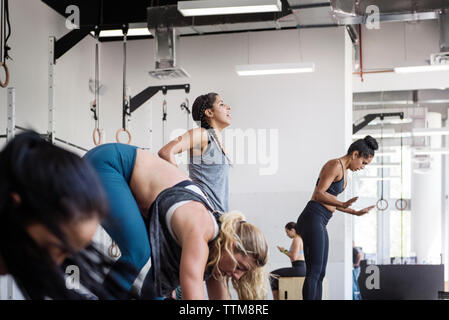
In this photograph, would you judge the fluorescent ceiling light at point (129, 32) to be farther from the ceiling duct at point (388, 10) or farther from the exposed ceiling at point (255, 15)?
the ceiling duct at point (388, 10)

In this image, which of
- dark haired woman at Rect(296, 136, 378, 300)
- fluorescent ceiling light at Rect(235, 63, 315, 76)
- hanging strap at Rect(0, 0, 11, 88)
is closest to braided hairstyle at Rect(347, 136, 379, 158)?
dark haired woman at Rect(296, 136, 378, 300)

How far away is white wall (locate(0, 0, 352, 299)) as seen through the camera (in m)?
6.02

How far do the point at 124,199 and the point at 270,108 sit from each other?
12.4 ft

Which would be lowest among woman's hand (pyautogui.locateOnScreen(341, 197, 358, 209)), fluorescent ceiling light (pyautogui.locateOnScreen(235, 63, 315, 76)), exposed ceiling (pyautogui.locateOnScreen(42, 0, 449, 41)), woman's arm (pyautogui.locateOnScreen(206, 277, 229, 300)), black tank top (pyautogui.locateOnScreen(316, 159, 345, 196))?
woman's arm (pyautogui.locateOnScreen(206, 277, 229, 300))

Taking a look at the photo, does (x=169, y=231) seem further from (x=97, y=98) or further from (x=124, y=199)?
(x=97, y=98)

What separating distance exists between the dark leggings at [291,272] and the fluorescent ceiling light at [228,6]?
2.07m

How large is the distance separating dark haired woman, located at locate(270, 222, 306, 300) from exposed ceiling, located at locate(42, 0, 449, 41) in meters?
1.72

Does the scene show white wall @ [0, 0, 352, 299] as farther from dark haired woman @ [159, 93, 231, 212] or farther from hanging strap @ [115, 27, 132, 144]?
dark haired woman @ [159, 93, 231, 212]

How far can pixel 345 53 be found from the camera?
615 cm

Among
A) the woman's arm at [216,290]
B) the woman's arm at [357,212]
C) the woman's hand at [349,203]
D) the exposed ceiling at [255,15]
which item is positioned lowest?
the woman's arm at [216,290]

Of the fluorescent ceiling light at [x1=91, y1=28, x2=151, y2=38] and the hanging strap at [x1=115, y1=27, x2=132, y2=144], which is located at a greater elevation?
the fluorescent ceiling light at [x1=91, y1=28, x2=151, y2=38]

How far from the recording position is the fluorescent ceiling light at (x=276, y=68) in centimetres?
581

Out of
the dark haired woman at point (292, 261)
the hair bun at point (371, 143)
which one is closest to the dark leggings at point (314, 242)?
the dark haired woman at point (292, 261)
